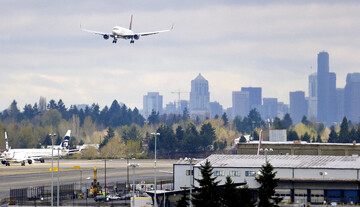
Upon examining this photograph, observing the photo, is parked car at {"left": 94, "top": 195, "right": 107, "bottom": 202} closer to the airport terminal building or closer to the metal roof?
the metal roof

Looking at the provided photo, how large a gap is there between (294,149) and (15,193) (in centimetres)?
5935

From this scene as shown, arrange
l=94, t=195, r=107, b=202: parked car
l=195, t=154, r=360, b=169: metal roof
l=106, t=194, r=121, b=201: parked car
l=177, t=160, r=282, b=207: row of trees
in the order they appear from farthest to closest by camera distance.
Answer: l=106, t=194, r=121, b=201: parked car
l=94, t=195, r=107, b=202: parked car
l=195, t=154, r=360, b=169: metal roof
l=177, t=160, r=282, b=207: row of trees

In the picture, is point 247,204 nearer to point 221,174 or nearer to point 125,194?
point 221,174

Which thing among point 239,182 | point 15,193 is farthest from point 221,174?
point 15,193

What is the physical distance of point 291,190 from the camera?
120250 millimetres

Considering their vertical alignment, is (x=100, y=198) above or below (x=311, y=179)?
below

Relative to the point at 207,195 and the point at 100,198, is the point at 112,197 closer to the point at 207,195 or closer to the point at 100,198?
the point at 100,198

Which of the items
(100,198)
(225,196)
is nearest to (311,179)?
(100,198)

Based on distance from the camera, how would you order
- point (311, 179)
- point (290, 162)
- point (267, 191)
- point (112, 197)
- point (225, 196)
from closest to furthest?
point (225, 196) < point (267, 191) < point (311, 179) < point (290, 162) < point (112, 197)

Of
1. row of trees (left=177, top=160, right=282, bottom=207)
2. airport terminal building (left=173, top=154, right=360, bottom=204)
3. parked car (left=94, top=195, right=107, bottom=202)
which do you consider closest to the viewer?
row of trees (left=177, top=160, right=282, bottom=207)

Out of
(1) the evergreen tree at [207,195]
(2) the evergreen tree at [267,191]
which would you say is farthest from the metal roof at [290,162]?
(1) the evergreen tree at [207,195]

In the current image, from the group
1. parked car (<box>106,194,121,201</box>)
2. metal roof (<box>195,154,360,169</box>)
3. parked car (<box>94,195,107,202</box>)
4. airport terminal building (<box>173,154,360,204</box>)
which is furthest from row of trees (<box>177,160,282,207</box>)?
parked car (<box>106,194,121,201</box>)

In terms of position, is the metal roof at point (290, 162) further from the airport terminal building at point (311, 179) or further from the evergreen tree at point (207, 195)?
the evergreen tree at point (207, 195)

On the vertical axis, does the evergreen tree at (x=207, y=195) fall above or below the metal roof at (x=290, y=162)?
below
